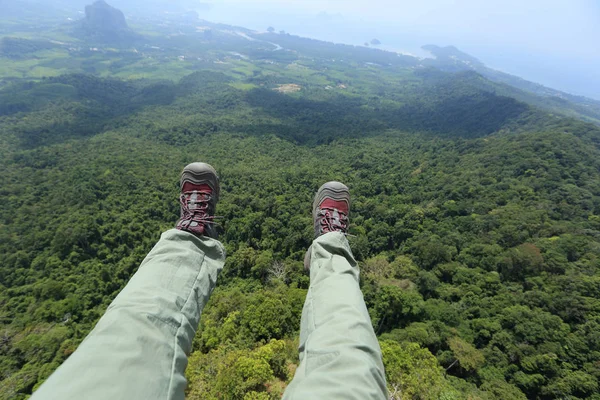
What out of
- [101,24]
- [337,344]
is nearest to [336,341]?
[337,344]

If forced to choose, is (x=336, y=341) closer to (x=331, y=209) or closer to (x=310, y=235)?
(x=331, y=209)

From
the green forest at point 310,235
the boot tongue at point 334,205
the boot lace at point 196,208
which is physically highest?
the boot tongue at point 334,205

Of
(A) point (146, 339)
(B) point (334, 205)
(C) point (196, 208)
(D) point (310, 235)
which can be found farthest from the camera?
(D) point (310, 235)

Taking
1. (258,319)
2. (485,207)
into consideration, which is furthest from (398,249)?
(258,319)

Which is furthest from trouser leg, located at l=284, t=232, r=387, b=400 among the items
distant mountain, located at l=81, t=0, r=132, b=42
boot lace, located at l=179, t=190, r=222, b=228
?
distant mountain, located at l=81, t=0, r=132, b=42

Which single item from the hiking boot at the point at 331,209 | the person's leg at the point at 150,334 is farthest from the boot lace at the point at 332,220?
the person's leg at the point at 150,334

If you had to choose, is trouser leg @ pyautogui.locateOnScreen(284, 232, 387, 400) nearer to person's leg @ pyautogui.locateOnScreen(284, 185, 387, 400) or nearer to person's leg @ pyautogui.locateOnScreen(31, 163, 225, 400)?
person's leg @ pyautogui.locateOnScreen(284, 185, 387, 400)

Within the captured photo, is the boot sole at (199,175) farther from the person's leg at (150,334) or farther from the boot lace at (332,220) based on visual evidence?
the boot lace at (332,220)
